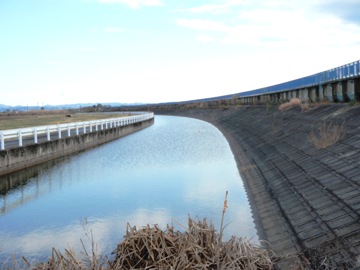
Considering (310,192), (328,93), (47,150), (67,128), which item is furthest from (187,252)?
(67,128)

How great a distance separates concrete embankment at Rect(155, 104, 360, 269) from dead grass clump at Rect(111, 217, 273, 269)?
70.7 inches

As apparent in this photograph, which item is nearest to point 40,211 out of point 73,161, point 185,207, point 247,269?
point 185,207

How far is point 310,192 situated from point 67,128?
27430 mm

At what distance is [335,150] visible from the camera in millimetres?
16828

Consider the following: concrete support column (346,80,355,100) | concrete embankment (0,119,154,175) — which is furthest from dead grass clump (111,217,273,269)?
concrete support column (346,80,355,100)

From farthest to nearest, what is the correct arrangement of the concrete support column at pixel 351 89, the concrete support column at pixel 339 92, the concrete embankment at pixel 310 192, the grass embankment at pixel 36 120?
1. the grass embankment at pixel 36 120
2. the concrete support column at pixel 339 92
3. the concrete support column at pixel 351 89
4. the concrete embankment at pixel 310 192

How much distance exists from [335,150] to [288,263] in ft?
28.9

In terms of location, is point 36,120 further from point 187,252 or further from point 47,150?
point 187,252

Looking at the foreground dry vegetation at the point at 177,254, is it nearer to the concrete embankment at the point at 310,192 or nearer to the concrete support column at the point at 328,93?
the concrete embankment at the point at 310,192

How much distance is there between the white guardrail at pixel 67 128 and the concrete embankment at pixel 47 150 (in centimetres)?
55

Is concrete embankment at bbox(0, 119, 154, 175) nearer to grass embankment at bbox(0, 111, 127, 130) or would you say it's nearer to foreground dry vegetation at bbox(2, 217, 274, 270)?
grass embankment at bbox(0, 111, 127, 130)

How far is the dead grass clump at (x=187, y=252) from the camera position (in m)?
7.29

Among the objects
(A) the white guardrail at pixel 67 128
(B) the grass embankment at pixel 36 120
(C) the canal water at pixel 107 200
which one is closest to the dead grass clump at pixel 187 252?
(C) the canal water at pixel 107 200

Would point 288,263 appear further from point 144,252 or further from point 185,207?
point 185,207
